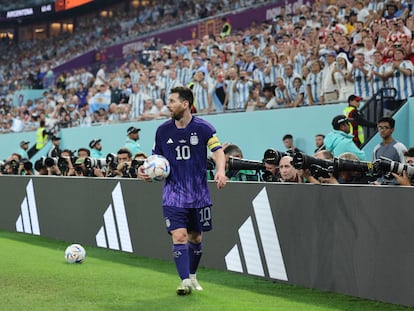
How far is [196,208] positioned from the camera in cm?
852

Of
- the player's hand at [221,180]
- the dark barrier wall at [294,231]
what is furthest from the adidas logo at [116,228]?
the player's hand at [221,180]

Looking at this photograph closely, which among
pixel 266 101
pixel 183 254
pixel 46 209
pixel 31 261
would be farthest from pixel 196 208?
pixel 266 101

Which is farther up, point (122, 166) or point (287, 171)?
point (287, 171)

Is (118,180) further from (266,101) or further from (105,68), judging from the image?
(105,68)

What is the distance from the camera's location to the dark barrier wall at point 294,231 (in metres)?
7.89

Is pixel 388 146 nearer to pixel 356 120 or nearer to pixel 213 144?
pixel 356 120

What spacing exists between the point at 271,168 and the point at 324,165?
5.82 ft

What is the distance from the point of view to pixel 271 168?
10.6 meters

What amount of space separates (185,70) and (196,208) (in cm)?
1382

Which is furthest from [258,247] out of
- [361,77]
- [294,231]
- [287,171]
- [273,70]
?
[273,70]

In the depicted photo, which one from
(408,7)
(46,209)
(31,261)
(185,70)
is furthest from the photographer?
(185,70)

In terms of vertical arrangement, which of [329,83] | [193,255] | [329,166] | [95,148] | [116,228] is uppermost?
[329,83]

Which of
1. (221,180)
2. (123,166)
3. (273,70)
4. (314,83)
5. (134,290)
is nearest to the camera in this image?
(221,180)

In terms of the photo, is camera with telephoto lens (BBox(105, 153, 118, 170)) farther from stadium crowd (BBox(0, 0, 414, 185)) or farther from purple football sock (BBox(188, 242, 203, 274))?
purple football sock (BBox(188, 242, 203, 274))
